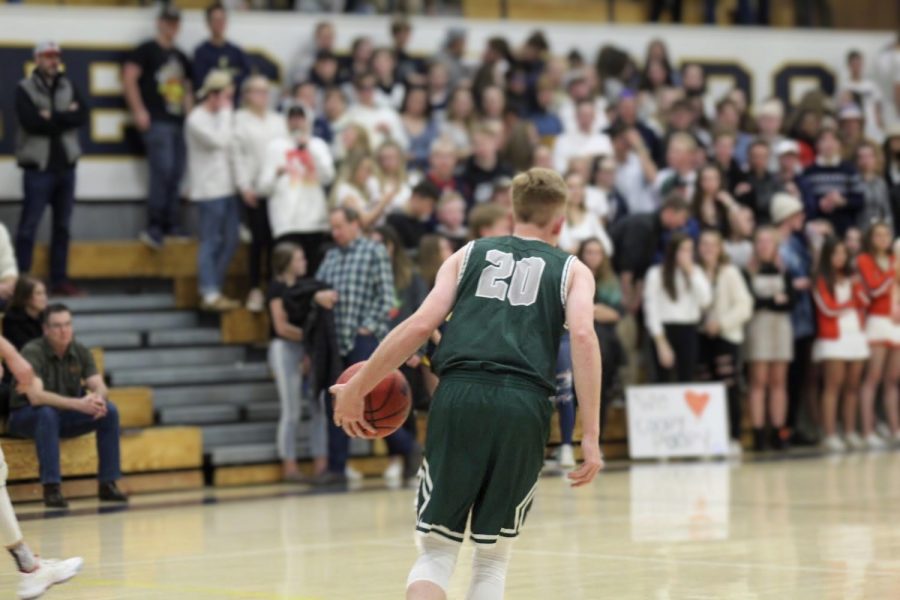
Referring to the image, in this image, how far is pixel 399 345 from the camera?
225 inches

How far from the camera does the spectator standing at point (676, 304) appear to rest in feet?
53.1

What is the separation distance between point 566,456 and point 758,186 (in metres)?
7.06

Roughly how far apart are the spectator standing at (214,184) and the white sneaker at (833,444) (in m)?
6.69

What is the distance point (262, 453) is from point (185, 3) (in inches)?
258

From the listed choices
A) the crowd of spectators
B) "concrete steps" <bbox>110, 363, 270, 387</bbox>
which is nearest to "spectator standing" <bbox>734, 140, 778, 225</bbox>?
the crowd of spectators

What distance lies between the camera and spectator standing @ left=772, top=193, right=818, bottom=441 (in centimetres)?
1736

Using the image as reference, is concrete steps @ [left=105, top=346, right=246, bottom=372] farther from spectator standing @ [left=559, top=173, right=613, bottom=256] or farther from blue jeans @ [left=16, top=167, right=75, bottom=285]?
spectator standing @ [left=559, top=173, right=613, bottom=256]

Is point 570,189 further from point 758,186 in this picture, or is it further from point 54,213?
point 54,213

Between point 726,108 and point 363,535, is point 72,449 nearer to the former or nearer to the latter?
point 363,535

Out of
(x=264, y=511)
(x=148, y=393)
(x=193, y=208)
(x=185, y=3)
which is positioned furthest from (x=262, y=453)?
(x=185, y=3)

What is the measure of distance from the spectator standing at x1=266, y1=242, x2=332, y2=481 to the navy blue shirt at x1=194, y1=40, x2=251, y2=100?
3.11 metres

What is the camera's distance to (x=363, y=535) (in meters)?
10.3

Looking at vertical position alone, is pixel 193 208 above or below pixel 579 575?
above

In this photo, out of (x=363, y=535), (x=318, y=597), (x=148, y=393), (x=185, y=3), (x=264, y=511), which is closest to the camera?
(x=318, y=597)
